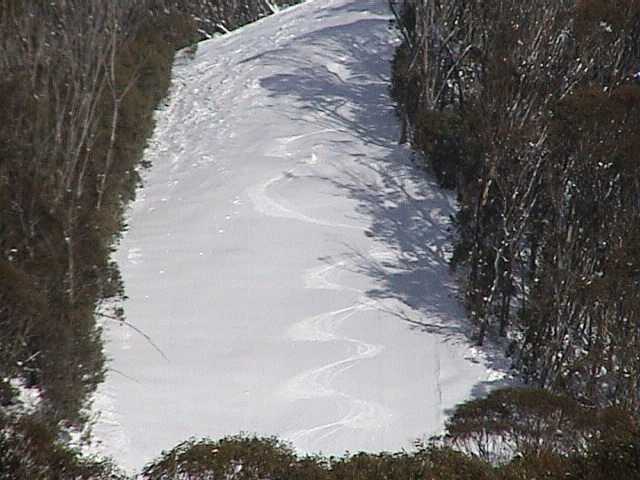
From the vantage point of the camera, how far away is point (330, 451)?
12.2 meters

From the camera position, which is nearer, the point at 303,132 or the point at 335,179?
the point at 335,179

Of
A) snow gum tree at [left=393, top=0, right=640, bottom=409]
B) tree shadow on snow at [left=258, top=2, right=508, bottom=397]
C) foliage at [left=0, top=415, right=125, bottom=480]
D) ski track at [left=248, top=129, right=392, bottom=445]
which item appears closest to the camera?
foliage at [left=0, top=415, right=125, bottom=480]

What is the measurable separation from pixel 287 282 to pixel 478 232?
11.3 feet

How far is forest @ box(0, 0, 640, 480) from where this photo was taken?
8828 mm

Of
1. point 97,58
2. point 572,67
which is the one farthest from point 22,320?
point 572,67

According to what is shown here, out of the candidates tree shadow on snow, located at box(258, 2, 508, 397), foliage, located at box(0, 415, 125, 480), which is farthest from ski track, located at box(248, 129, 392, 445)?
foliage, located at box(0, 415, 125, 480)

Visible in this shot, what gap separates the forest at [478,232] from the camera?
29.0 feet

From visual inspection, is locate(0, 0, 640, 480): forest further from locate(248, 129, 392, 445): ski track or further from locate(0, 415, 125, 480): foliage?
locate(248, 129, 392, 445): ski track

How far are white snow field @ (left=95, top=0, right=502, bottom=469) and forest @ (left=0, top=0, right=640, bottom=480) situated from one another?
66 cm

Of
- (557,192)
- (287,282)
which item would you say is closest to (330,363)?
(287,282)

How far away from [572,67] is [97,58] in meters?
7.91

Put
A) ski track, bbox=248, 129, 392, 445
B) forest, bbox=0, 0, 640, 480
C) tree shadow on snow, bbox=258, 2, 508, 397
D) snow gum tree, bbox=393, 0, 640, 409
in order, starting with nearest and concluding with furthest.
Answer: forest, bbox=0, 0, 640, 480
ski track, bbox=248, 129, 392, 445
snow gum tree, bbox=393, 0, 640, 409
tree shadow on snow, bbox=258, 2, 508, 397

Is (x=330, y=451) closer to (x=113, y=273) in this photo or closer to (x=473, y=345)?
(x=473, y=345)

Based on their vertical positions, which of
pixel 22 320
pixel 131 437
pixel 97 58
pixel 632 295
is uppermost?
pixel 97 58
